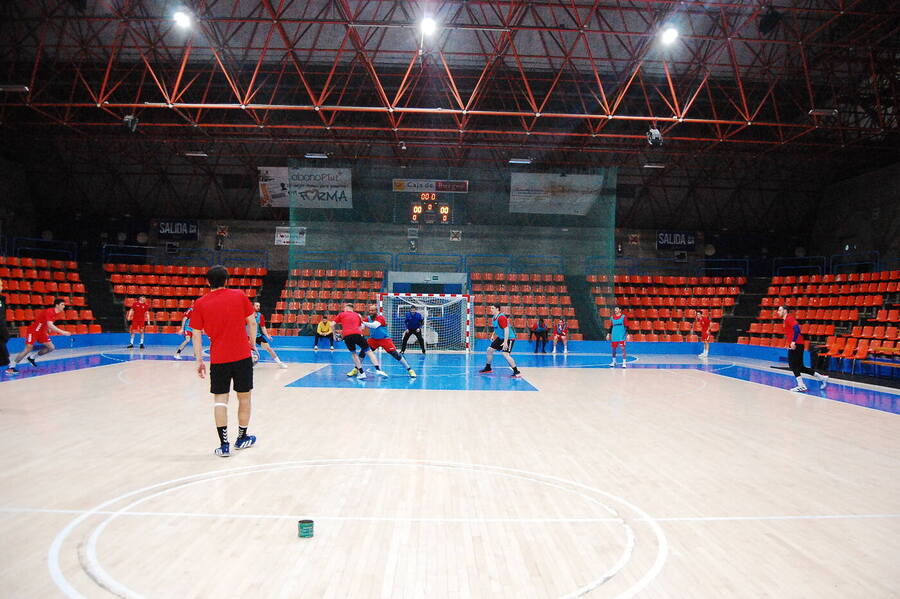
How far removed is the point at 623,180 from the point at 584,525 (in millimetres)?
26953

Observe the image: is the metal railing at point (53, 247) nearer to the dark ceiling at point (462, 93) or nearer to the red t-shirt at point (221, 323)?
the dark ceiling at point (462, 93)

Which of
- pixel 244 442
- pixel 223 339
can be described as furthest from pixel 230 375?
pixel 244 442

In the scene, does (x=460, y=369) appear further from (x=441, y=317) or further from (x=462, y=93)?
(x=462, y=93)

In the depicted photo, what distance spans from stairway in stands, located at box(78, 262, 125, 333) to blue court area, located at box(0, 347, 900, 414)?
4.03 m

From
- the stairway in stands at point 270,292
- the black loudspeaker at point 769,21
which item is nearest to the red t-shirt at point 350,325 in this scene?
the stairway in stands at point 270,292

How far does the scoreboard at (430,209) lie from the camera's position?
22.5 m

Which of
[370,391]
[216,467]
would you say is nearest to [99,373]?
[370,391]

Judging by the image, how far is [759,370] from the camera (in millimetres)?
16141

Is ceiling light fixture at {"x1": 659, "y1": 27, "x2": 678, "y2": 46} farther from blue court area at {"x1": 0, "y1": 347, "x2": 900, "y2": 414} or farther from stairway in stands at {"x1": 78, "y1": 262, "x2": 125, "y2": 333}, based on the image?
stairway in stands at {"x1": 78, "y1": 262, "x2": 125, "y2": 333}

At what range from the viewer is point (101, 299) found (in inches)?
936

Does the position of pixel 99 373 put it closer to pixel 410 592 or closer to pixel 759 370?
pixel 410 592

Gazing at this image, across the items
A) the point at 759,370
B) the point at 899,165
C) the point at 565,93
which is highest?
the point at 565,93

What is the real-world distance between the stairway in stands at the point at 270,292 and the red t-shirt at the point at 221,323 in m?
17.9

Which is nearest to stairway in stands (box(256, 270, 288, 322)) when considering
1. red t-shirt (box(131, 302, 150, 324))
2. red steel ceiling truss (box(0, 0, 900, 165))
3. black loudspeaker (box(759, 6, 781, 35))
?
red t-shirt (box(131, 302, 150, 324))
